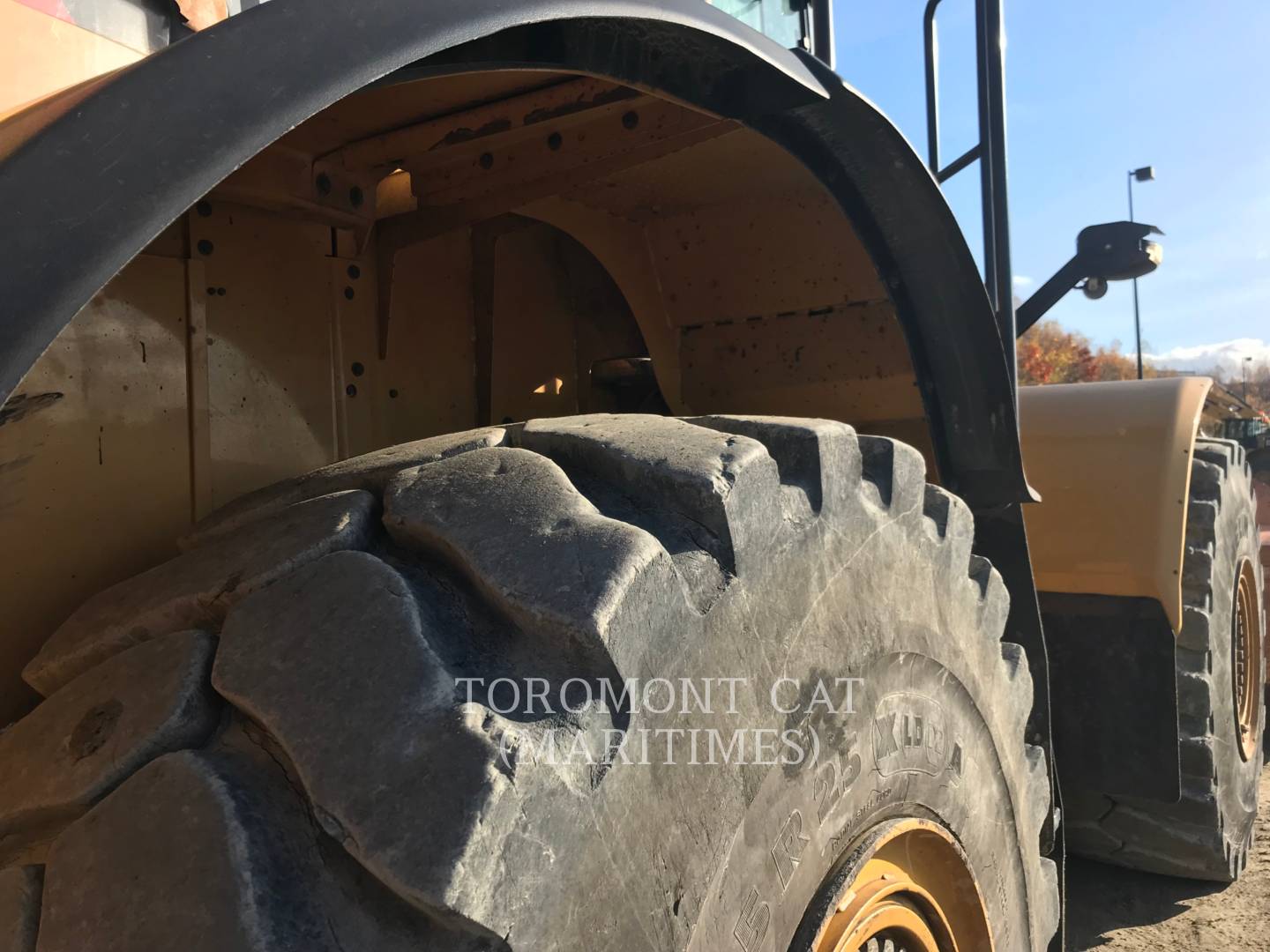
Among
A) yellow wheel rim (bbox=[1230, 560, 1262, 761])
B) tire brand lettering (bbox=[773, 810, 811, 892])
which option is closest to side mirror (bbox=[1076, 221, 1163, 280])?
yellow wheel rim (bbox=[1230, 560, 1262, 761])

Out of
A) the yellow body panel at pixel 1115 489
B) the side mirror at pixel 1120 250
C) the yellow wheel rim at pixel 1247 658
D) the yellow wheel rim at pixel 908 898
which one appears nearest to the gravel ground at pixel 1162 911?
the yellow wheel rim at pixel 1247 658

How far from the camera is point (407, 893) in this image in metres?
0.67

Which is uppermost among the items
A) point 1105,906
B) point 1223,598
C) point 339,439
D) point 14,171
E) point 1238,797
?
point 14,171

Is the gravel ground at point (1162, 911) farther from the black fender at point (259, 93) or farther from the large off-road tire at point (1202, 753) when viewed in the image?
the black fender at point (259, 93)

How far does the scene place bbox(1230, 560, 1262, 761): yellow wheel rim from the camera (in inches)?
115

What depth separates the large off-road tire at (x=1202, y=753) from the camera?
2389mm

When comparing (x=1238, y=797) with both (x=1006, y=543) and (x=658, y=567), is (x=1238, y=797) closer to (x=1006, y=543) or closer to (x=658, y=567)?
(x=1006, y=543)

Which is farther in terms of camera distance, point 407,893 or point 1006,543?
point 1006,543

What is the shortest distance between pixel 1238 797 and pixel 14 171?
311cm

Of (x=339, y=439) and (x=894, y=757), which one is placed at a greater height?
(x=339, y=439)

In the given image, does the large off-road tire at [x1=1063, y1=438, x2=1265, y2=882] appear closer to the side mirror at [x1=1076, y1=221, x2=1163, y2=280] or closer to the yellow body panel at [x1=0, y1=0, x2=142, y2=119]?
the side mirror at [x1=1076, y1=221, x2=1163, y2=280]

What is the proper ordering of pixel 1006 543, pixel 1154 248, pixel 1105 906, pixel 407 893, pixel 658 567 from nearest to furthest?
1. pixel 407 893
2. pixel 658 567
3. pixel 1006 543
4. pixel 1154 248
5. pixel 1105 906

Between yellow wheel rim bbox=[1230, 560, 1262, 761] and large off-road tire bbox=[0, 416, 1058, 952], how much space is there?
7.28 ft

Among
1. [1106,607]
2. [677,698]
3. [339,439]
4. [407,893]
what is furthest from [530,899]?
[1106,607]
